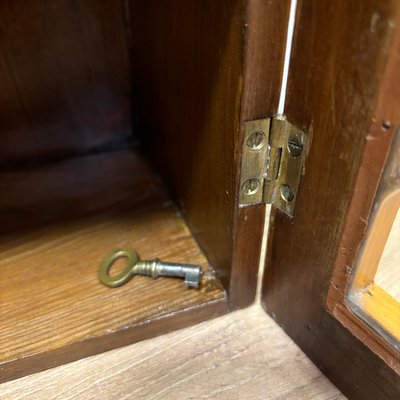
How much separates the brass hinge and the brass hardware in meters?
0.14

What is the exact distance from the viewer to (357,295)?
A: 1.62 ft

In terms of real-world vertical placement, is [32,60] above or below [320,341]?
above

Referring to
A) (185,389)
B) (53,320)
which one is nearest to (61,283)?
(53,320)

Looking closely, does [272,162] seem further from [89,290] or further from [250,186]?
[89,290]

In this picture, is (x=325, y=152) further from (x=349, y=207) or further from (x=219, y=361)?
(x=219, y=361)

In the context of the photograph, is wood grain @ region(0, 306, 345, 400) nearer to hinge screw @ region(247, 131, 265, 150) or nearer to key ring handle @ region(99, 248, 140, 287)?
key ring handle @ region(99, 248, 140, 287)

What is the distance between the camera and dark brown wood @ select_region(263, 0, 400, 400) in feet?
1.15

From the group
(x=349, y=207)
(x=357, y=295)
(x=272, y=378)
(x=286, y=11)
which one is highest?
(x=286, y=11)

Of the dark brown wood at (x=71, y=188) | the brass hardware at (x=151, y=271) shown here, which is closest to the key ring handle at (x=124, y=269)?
the brass hardware at (x=151, y=271)

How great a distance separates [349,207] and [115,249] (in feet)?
1.15

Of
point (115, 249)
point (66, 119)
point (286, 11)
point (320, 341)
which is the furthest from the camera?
point (66, 119)

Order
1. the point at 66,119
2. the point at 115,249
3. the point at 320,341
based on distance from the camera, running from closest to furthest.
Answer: the point at 320,341 < the point at 115,249 < the point at 66,119

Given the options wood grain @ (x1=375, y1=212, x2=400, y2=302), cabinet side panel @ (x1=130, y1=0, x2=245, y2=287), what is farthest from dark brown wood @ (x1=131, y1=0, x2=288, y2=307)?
wood grain @ (x1=375, y1=212, x2=400, y2=302)

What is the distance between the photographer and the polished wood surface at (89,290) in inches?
22.3
